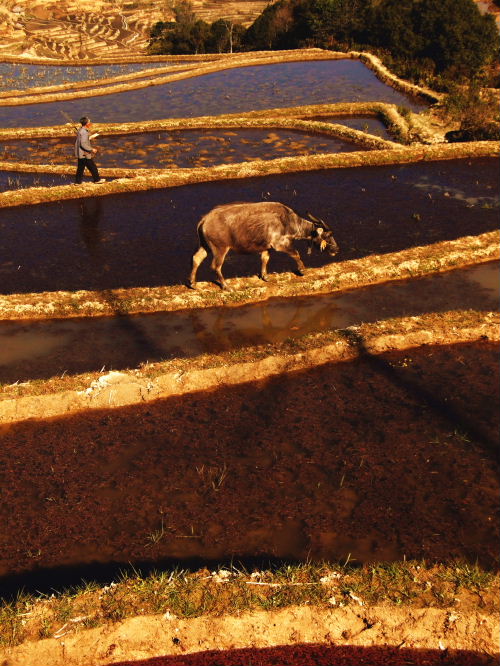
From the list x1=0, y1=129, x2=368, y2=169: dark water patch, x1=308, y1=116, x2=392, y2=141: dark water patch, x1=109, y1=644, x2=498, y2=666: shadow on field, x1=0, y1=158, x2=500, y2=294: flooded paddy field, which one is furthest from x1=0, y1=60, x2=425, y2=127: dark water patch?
x1=109, y1=644, x2=498, y2=666: shadow on field

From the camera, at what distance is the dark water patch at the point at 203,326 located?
33.8 ft

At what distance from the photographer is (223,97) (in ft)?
113

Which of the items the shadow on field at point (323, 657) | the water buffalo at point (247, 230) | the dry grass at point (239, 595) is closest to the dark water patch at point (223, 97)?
the water buffalo at point (247, 230)

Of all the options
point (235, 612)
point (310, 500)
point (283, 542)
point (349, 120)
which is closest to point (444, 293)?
point (310, 500)

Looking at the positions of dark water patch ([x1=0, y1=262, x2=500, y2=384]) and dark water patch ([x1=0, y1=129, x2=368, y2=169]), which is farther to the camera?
dark water patch ([x1=0, y1=129, x2=368, y2=169])

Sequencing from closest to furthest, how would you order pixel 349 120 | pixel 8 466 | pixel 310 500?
pixel 310 500 < pixel 8 466 < pixel 349 120

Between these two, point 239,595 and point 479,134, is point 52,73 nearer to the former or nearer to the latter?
point 479,134

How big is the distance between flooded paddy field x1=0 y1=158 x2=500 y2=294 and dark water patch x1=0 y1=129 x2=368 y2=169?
3804 millimetres

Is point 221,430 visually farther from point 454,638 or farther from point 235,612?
point 454,638

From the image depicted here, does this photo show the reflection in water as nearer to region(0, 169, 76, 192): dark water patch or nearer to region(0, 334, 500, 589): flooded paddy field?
region(0, 169, 76, 192): dark water patch

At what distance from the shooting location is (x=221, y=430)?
8.42m

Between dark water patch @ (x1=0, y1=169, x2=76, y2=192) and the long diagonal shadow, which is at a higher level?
dark water patch @ (x1=0, y1=169, x2=76, y2=192)

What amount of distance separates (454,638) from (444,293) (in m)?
8.76

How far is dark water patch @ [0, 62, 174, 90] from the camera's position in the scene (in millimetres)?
41250
